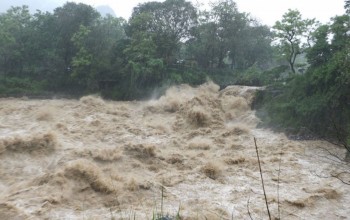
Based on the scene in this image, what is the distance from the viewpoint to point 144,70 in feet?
78.2

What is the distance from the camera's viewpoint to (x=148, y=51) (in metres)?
24.5

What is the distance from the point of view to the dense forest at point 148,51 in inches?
773

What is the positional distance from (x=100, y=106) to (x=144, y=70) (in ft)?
17.3

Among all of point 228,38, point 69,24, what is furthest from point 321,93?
point 69,24

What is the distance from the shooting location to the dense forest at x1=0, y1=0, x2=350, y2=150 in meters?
19.6

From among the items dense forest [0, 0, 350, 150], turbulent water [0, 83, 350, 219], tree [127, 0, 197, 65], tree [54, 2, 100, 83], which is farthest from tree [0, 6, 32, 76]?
turbulent water [0, 83, 350, 219]

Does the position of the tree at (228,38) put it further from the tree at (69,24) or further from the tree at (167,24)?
the tree at (69,24)

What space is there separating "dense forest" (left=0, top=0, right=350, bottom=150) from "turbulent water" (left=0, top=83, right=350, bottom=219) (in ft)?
13.9

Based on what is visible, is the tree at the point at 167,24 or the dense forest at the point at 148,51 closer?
the dense forest at the point at 148,51

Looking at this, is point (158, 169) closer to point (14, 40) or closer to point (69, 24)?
point (14, 40)

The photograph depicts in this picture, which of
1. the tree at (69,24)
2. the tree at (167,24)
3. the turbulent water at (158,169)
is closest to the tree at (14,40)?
the tree at (69,24)

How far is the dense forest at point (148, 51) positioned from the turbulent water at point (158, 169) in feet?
13.9

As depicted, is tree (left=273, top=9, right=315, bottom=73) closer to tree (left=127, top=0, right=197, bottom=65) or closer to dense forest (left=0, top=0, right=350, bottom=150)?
dense forest (left=0, top=0, right=350, bottom=150)

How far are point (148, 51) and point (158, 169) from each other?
1497 cm
